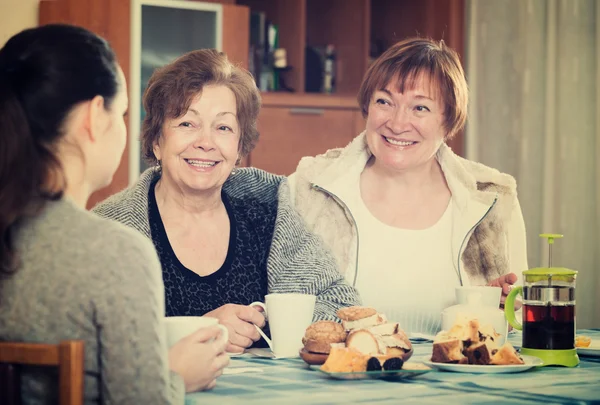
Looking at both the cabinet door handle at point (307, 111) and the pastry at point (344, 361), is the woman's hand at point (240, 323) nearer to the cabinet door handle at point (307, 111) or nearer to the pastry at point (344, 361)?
the pastry at point (344, 361)

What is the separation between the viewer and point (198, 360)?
4.38 ft

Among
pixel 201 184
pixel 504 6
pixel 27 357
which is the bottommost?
pixel 27 357

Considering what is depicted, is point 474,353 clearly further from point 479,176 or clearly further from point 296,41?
point 296,41

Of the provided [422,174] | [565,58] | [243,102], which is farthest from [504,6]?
[243,102]

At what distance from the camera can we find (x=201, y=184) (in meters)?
2.09

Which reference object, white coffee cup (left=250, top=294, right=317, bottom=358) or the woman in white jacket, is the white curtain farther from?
white coffee cup (left=250, top=294, right=317, bottom=358)

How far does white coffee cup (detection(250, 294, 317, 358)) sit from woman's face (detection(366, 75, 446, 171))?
81cm

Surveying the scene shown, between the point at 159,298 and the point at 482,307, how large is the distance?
792 mm

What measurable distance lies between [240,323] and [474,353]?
18.9 inches

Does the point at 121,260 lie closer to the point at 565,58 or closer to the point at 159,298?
the point at 159,298

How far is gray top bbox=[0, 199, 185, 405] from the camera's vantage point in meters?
1.13

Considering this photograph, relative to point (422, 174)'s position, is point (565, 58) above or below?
above

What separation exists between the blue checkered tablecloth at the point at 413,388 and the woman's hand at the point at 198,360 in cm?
2

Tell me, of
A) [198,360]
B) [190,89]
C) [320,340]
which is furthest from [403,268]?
[198,360]
